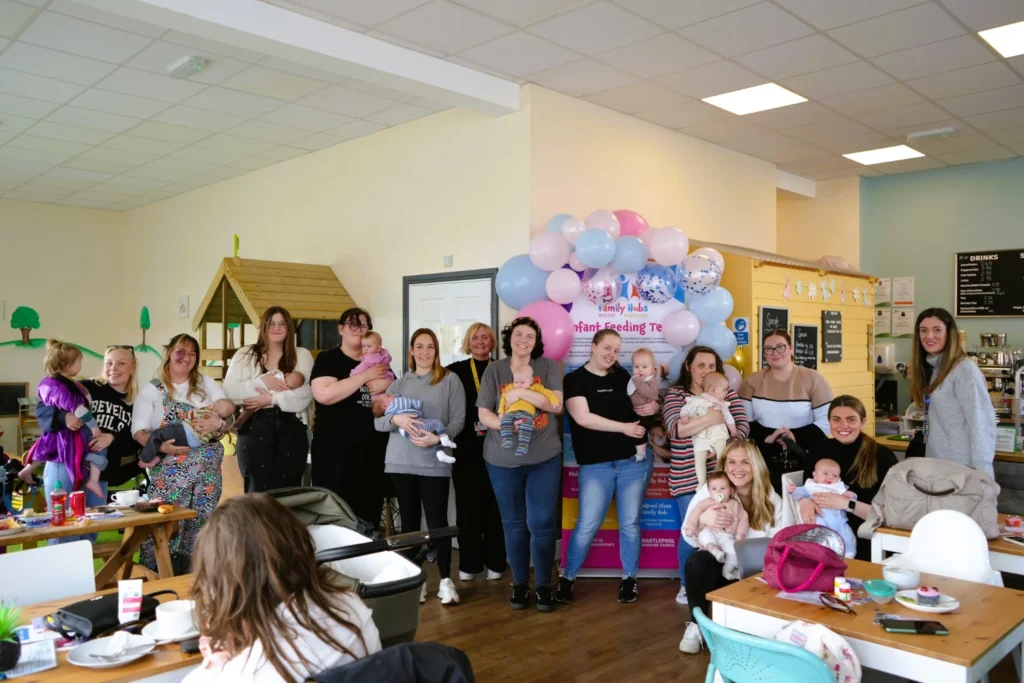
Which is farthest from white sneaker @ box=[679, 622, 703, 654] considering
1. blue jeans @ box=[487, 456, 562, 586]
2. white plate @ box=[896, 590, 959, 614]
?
white plate @ box=[896, 590, 959, 614]

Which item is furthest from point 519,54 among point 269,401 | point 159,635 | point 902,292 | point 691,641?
point 902,292

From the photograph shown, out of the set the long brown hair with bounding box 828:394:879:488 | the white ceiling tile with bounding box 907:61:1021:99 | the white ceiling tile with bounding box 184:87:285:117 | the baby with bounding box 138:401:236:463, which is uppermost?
the white ceiling tile with bounding box 184:87:285:117

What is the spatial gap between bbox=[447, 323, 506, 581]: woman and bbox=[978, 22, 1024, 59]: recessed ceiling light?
12.1 ft

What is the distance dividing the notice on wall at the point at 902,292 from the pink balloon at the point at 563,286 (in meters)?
5.11

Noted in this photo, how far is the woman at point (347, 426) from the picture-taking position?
5.03 metres

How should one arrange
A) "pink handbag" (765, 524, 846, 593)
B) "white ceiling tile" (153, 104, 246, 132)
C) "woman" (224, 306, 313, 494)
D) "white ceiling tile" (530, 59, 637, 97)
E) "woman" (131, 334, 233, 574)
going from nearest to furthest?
1. "pink handbag" (765, 524, 846, 593)
2. "woman" (131, 334, 233, 574)
3. "woman" (224, 306, 313, 494)
4. "white ceiling tile" (530, 59, 637, 97)
5. "white ceiling tile" (153, 104, 246, 132)

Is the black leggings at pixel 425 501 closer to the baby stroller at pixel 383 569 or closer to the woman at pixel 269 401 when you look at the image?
the woman at pixel 269 401

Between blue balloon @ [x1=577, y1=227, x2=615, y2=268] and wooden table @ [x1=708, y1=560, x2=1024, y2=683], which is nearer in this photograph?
wooden table @ [x1=708, y1=560, x2=1024, y2=683]

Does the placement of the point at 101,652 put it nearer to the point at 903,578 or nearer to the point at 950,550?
the point at 903,578

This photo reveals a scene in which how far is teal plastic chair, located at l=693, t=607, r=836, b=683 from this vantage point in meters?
2.24

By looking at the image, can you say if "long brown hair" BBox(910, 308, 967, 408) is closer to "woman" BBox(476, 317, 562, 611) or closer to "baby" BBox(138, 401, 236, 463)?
"woman" BBox(476, 317, 562, 611)

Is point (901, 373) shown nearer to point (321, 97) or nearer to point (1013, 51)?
point (1013, 51)

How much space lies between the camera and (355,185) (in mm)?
7391

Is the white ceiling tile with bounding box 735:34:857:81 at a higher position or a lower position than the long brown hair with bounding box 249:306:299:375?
higher
